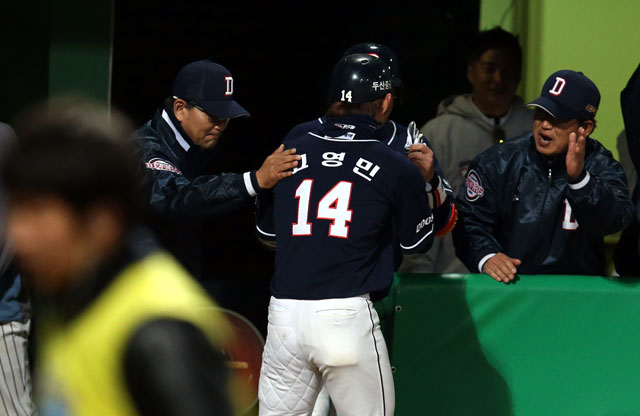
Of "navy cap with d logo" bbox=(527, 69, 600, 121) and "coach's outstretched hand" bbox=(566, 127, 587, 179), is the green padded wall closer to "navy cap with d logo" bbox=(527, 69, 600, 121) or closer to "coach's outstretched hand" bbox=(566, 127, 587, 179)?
"coach's outstretched hand" bbox=(566, 127, 587, 179)

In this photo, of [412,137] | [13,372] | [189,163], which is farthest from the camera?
[189,163]

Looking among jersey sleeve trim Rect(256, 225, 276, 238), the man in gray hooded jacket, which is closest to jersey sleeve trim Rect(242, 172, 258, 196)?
jersey sleeve trim Rect(256, 225, 276, 238)

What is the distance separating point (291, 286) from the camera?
386cm

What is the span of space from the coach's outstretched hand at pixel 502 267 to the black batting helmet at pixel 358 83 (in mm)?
1005

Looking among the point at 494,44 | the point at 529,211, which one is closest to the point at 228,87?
the point at 529,211

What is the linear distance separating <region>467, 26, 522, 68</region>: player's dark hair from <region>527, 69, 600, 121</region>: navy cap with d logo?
1108 mm

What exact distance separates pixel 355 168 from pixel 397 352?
117cm

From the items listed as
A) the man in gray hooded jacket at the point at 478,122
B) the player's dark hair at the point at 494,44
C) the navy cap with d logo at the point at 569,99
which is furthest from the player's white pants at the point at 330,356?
the player's dark hair at the point at 494,44

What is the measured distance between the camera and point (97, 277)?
166 centimetres

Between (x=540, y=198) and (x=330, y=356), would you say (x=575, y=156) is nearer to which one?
(x=540, y=198)

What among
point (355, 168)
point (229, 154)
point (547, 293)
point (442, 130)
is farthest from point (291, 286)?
point (229, 154)

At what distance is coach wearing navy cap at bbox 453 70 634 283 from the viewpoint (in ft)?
15.0

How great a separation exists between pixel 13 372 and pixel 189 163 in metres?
1.23

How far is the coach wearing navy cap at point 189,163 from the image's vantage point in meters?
4.36
